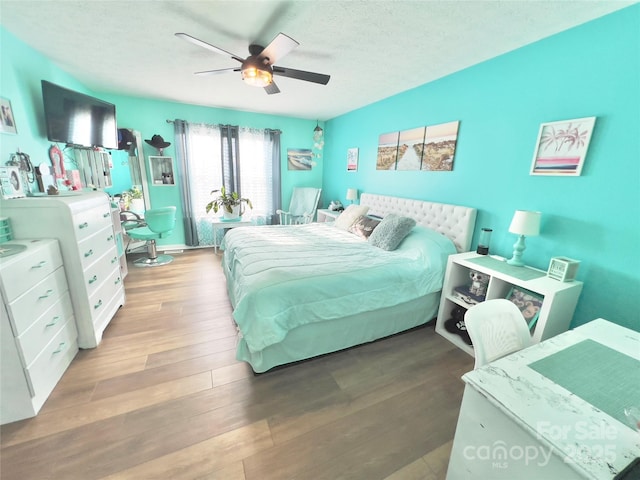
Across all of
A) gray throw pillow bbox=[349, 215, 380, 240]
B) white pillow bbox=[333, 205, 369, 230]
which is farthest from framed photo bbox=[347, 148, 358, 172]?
gray throw pillow bbox=[349, 215, 380, 240]

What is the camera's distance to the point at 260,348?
1621mm

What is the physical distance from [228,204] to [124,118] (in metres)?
1.94

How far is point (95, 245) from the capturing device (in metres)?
2.05

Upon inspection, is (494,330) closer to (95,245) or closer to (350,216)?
→ (350,216)

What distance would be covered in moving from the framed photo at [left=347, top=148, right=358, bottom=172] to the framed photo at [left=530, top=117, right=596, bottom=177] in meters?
2.57

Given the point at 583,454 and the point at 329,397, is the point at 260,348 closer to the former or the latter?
the point at 329,397

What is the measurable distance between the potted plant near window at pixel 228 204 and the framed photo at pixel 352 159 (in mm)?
1952

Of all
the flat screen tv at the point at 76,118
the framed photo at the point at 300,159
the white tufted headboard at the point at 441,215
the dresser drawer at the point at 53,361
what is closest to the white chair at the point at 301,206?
the framed photo at the point at 300,159

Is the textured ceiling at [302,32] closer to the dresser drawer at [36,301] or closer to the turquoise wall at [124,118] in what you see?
the turquoise wall at [124,118]

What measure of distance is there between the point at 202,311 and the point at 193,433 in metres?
1.33

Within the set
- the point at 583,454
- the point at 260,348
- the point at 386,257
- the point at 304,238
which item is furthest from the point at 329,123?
the point at 583,454

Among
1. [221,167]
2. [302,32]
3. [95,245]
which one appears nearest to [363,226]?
[302,32]

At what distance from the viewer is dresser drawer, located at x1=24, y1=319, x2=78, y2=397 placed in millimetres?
1430

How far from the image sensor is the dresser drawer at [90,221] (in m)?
1.80
